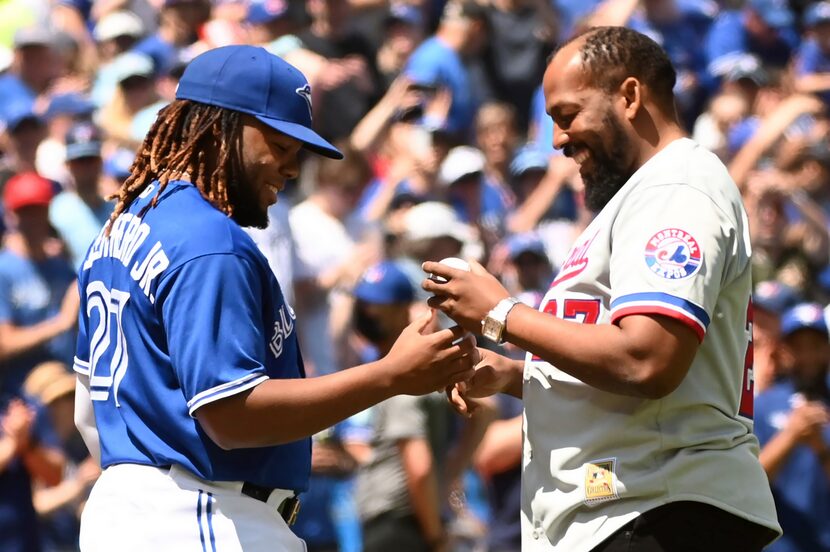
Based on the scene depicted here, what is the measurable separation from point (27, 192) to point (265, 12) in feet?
8.57

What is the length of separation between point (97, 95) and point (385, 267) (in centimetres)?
399

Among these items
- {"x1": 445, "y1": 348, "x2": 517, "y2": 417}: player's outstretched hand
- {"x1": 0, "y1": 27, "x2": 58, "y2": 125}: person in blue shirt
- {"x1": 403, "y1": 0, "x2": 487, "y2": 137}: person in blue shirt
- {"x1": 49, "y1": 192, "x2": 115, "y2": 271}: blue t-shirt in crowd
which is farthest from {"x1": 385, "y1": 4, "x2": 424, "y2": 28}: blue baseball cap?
{"x1": 445, "y1": 348, "x2": 517, "y2": 417}: player's outstretched hand

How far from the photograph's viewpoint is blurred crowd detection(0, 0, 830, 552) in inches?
270

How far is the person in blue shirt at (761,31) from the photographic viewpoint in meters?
11.8

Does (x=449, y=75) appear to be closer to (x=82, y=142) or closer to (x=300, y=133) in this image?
(x=82, y=142)

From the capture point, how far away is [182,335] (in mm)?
3404

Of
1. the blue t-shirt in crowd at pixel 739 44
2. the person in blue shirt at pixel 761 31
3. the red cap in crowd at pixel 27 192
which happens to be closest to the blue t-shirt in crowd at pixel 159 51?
the red cap in crowd at pixel 27 192

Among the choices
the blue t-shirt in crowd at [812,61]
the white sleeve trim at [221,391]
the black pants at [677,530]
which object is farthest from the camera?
the blue t-shirt in crowd at [812,61]

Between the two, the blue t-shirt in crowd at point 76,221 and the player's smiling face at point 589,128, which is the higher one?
the player's smiling face at point 589,128

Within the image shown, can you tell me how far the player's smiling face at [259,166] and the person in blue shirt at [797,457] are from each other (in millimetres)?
3819

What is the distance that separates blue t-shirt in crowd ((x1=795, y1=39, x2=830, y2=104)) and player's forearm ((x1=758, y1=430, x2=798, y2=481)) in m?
5.49

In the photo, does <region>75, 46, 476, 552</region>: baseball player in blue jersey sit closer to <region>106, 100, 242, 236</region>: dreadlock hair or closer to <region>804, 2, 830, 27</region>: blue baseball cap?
<region>106, 100, 242, 236</region>: dreadlock hair

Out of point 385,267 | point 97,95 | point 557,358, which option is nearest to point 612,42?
point 557,358

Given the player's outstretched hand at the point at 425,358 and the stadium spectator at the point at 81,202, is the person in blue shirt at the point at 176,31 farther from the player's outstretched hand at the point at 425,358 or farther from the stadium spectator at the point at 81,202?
the player's outstretched hand at the point at 425,358
